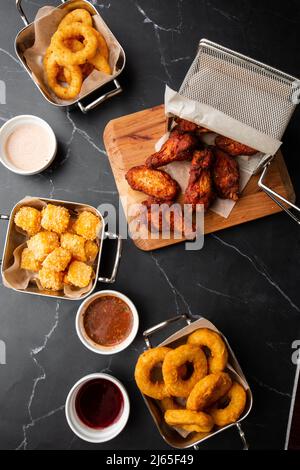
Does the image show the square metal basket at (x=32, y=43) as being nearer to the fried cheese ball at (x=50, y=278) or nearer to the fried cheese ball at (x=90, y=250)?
the fried cheese ball at (x=90, y=250)

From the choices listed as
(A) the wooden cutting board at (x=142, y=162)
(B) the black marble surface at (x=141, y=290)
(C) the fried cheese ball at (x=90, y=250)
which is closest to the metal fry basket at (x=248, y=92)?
(A) the wooden cutting board at (x=142, y=162)

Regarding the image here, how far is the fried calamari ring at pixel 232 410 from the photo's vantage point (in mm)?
2248

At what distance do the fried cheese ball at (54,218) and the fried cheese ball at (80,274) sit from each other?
19 cm

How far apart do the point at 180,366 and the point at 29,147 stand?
1264 millimetres

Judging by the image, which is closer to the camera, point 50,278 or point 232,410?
point 232,410

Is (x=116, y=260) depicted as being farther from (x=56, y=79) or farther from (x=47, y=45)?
(x=47, y=45)

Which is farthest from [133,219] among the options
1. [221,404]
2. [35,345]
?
[221,404]

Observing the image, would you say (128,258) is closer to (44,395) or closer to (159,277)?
(159,277)

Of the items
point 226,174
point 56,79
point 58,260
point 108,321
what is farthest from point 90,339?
point 56,79

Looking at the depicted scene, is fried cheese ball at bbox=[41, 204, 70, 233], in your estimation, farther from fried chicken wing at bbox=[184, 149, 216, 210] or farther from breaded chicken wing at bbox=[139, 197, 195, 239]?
fried chicken wing at bbox=[184, 149, 216, 210]

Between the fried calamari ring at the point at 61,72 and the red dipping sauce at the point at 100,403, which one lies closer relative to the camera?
the red dipping sauce at the point at 100,403

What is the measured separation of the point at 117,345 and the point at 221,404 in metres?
0.54

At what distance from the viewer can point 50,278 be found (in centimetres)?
235

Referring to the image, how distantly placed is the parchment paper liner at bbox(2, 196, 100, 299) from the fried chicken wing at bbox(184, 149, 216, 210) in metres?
0.47
